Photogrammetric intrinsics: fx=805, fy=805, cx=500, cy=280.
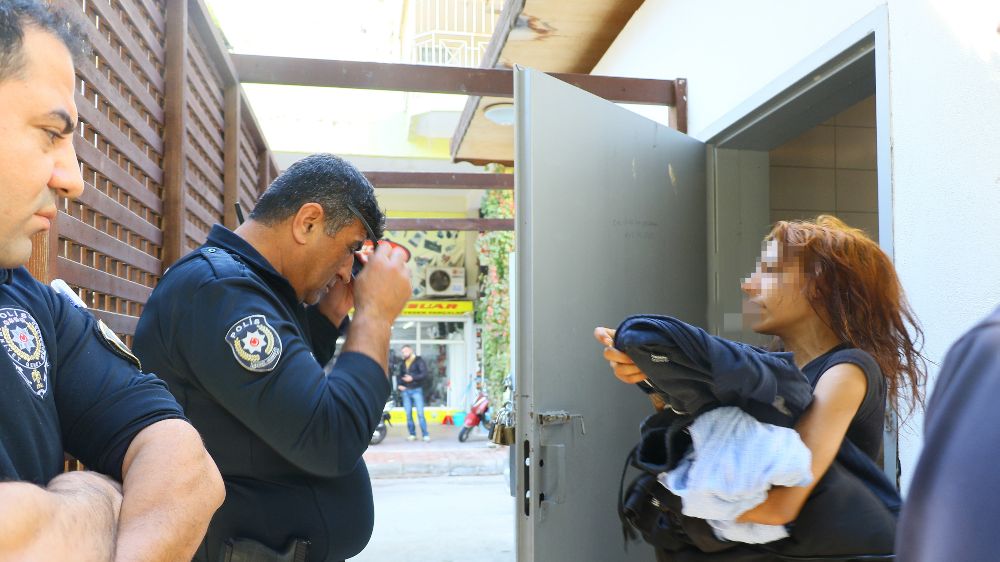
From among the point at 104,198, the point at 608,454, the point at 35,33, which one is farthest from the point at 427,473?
the point at 35,33

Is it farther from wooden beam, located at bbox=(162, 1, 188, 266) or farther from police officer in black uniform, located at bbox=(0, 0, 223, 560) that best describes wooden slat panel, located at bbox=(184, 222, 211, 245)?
police officer in black uniform, located at bbox=(0, 0, 223, 560)

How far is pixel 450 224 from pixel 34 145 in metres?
7.26

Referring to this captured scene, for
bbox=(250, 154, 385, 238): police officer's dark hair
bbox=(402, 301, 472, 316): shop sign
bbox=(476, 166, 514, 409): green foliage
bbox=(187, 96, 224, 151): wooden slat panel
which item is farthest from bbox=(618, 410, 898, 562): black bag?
bbox=(402, 301, 472, 316): shop sign

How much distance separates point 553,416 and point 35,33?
200 cm

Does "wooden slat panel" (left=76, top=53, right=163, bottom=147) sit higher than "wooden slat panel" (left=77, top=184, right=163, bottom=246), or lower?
higher

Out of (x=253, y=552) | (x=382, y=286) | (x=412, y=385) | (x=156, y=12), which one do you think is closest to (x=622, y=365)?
(x=382, y=286)

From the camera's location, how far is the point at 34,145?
1036mm

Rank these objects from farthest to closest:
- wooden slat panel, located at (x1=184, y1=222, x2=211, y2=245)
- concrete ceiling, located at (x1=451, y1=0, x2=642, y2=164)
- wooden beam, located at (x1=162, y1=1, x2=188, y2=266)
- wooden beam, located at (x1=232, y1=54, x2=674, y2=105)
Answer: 1. concrete ceiling, located at (x1=451, y1=0, x2=642, y2=164)
2. wooden beam, located at (x1=232, y1=54, x2=674, y2=105)
3. wooden slat panel, located at (x1=184, y1=222, x2=211, y2=245)
4. wooden beam, located at (x1=162, y1=1, x2=188, y2=266)

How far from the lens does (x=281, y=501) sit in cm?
172

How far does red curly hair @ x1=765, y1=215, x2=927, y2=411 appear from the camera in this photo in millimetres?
2023

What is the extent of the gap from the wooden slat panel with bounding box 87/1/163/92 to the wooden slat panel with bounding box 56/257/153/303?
0.70 m

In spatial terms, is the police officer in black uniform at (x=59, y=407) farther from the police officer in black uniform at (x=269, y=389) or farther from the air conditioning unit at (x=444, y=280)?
the air conditioning unit at (x=444, y=280)

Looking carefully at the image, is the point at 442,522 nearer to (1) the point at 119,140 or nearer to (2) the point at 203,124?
(2) the point at 203,124

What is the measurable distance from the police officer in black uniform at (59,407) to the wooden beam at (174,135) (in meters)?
1.74
